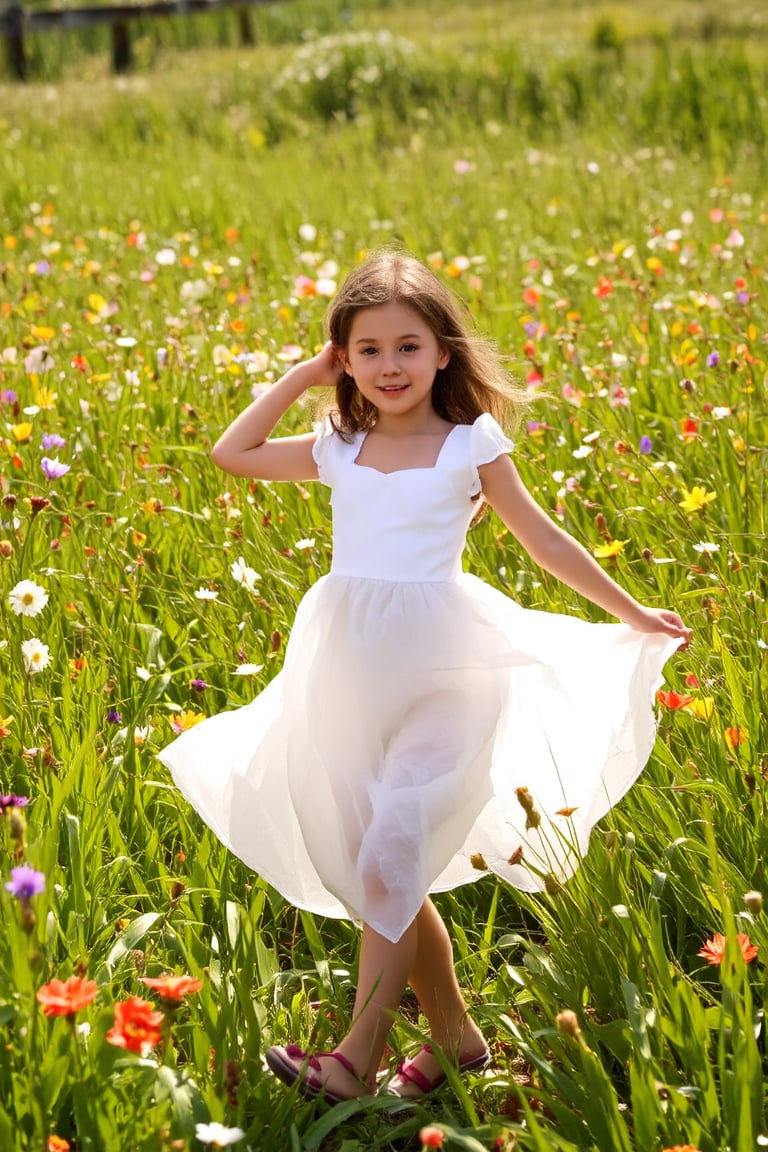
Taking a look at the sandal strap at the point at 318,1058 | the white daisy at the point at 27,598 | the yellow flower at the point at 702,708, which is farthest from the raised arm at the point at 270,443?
the sandal strap at the point at 318,1058

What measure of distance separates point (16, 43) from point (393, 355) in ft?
49.0

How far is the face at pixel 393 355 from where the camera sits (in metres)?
2.10

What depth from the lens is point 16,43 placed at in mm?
15430

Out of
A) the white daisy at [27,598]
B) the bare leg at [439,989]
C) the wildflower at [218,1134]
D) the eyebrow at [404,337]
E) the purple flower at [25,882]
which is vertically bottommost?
the bare leg at [439,989]

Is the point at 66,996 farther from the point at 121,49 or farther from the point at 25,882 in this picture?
the point at 121,49

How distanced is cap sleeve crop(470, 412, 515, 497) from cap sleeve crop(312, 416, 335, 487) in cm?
24

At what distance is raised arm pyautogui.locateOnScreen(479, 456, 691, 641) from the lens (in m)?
2.07

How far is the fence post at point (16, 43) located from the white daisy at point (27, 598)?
46.9 feet

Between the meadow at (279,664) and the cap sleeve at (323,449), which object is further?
the cap sleeve at (323,449)

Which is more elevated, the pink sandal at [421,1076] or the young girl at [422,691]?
the young girl at [422,691]

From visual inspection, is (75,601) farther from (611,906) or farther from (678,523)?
(611,906)

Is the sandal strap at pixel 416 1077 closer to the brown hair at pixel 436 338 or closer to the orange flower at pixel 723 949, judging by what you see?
the orange flower at pixel 723 949

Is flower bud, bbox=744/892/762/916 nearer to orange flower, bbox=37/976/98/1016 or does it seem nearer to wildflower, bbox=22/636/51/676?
orange flower, bbox=37/976/98/1016

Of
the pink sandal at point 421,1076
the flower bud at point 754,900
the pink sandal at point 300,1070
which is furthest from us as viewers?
the pink sandal at point 421,1076
